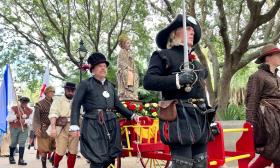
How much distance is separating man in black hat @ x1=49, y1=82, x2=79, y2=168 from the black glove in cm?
A: 422

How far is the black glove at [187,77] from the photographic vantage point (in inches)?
140

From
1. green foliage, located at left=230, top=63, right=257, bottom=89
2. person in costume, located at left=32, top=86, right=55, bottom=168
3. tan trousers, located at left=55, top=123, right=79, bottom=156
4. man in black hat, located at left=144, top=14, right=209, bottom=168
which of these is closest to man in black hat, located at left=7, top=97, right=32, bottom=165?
person in costume, located at left=32, top=86, right=55, bottom=168

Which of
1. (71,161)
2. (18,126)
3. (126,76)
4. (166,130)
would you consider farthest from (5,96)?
(166,130)

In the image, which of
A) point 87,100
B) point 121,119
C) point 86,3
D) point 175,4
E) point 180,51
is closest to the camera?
point 180,51

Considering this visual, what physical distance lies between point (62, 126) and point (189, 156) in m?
4.56

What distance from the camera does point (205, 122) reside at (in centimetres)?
387

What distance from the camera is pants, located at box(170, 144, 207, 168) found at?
3.64 metres

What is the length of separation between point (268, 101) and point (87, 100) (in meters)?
2.33

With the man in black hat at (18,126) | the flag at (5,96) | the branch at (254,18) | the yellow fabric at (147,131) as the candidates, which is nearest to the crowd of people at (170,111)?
the yellow fabric at (147,131)

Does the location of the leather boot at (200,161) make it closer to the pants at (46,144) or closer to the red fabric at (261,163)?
the red fabric at (261,163)

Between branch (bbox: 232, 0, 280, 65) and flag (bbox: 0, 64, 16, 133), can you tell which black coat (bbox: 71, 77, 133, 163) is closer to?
flag (bbox: 0, 64, 16, 133)

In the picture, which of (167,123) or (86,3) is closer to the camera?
(167,123)

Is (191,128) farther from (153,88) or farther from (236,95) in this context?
Answer: (236,95)

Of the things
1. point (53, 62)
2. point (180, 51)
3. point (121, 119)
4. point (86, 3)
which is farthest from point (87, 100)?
point (53, 62)
